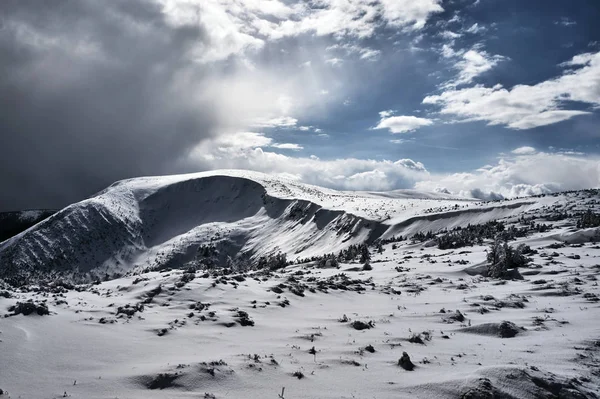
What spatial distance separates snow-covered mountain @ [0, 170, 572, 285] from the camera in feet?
206

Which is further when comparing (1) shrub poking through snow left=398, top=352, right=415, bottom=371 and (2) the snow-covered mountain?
(2) the snow-covered mountain

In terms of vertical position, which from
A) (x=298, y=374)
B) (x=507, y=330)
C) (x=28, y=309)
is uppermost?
(x=28, y=309)

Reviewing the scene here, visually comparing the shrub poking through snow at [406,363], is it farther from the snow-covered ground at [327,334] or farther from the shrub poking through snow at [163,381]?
the shrub poking through snow at [163,381]

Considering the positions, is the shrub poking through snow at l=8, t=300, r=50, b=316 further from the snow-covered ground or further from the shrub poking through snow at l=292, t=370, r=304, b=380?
the shrub poking through snow at l=292, t=370, r=304, b=380

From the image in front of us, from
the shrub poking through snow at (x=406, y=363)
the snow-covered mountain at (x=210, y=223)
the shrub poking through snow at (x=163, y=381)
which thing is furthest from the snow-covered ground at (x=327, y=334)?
the snow-covered mountain at (x=210, y=223)

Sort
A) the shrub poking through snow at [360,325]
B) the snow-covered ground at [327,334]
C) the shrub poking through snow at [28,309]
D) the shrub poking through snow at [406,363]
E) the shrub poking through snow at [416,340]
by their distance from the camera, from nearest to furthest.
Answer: the snow-covered ground at [327,334], the shrub poking through snow at [406,363], the shrub poking through snow at [28,309], the shrub poking through snow at [416,340], the shrub poking through snow at [360,325]

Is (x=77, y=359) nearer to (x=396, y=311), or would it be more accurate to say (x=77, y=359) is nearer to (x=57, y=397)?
(x=57, y=397)

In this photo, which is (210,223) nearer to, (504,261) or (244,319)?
(504,261)

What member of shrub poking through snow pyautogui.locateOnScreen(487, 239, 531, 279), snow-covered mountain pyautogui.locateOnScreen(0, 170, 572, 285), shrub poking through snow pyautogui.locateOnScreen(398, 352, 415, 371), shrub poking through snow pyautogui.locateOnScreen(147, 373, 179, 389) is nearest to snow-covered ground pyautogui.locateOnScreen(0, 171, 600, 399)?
shrub poking through snow pyautogui.locateOnScreen(147, 373, 179, 389)

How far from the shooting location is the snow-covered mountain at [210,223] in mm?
62938

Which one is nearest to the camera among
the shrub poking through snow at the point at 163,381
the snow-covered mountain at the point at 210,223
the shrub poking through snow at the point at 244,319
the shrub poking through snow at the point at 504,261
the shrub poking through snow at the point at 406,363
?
the shrub poking through snow at the point at 163,381

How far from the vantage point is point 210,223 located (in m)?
106

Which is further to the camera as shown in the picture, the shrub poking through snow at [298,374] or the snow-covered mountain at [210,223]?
the snow-covered mountain at [210,223]

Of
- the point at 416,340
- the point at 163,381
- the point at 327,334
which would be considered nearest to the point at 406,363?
the point at 416,340
